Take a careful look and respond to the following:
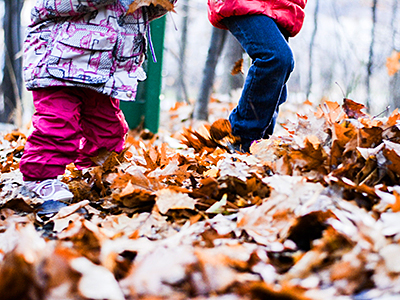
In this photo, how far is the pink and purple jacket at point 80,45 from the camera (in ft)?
5.79

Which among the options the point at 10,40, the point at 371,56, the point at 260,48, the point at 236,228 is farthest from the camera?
the point at 10,40

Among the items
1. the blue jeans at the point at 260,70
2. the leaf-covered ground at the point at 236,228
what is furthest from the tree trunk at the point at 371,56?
the leaf-covered ground at the point at 236,228

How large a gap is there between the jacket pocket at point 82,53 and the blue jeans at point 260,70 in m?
0.66

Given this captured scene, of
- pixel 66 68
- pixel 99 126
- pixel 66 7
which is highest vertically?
pixel 66 7

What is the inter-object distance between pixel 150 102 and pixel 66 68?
241cm

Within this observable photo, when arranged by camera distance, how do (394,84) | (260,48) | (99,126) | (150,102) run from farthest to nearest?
(394,84)
(150,102)
(99,126)
(260,48)

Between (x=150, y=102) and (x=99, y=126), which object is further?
(x=150, y=102)

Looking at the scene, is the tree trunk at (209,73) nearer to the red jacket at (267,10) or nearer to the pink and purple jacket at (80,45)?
the red jacket at (267,10)

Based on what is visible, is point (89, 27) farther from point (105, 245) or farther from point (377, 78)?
point (377, 78)

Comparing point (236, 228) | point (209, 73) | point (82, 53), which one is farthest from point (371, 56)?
point (236, 228)

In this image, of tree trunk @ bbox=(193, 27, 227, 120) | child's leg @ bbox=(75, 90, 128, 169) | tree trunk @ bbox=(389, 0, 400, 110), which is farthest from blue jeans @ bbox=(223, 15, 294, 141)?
tree trunk @ bbox=(389, 0, 400, 110)

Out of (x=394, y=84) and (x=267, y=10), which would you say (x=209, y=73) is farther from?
(x=394, y=84)

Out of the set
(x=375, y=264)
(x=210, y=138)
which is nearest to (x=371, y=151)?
(x=375, y=264)

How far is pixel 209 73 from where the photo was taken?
14.8 feet
